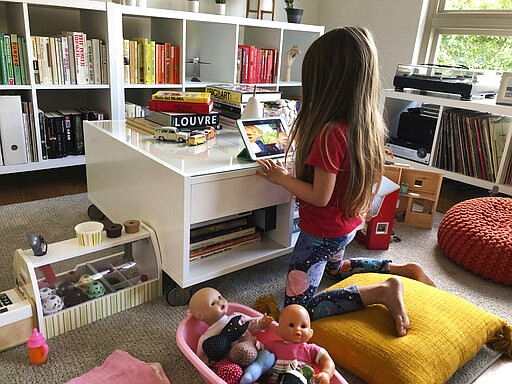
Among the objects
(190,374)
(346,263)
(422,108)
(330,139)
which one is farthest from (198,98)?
(422,108)

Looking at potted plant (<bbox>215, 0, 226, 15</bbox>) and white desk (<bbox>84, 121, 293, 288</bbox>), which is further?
potted plant (<bbox>215, 0, 226, 15</bbox>)

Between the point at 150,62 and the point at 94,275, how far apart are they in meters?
1.50

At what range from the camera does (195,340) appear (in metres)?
1.14

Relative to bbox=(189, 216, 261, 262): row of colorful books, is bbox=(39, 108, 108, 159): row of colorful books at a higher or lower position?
higher

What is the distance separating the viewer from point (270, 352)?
3.44ft

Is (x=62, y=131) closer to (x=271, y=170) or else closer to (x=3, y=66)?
(x=3, y=66)

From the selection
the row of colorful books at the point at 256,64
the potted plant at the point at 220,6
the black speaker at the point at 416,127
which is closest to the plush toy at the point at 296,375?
the black speaker at the point at 416,127

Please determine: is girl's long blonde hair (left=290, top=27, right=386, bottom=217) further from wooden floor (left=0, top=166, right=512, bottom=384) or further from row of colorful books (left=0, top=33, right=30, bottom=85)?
row of colorful books (left=0, top=33, right=30, bottom=85)

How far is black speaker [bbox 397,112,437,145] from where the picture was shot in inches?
105

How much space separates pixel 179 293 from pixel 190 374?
31 centimetres

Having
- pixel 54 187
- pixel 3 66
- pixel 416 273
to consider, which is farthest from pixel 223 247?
pixel 3 66

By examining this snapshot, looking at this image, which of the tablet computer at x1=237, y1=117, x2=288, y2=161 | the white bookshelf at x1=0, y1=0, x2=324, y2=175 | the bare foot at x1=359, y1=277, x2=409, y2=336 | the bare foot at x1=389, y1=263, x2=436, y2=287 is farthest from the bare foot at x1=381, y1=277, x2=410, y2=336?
the white bookshelf at x1=0, y1=0, x2=324, y2=175

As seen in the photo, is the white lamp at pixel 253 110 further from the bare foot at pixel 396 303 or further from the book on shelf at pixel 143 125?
the bare foot at pixel 396 303

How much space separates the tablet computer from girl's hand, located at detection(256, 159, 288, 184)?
57mm
